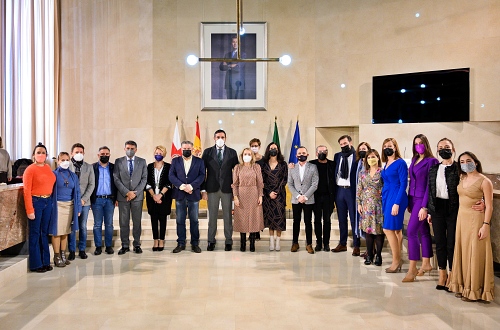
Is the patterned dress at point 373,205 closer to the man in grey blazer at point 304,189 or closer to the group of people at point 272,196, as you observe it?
the group of people at point 272,196

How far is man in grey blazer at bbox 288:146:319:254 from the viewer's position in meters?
7.04

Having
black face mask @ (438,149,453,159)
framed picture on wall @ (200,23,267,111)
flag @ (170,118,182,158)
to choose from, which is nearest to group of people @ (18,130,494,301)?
black face mask @ (438,149,453,159)

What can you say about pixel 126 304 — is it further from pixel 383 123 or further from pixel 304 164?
pixel 383 123

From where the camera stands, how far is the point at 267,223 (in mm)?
7199

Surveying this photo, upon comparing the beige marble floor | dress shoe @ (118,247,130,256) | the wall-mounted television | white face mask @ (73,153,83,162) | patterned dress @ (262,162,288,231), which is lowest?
the beige marble floor

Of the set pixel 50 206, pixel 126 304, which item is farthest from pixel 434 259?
pixel 50 206

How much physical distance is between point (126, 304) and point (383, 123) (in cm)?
586

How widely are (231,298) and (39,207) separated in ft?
8.55

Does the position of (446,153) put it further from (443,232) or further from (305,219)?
(305,219)

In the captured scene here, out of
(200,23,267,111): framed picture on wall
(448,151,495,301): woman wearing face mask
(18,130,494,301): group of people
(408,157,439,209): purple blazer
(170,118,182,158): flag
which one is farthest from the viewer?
(200,23,267,111): framed picture on wall

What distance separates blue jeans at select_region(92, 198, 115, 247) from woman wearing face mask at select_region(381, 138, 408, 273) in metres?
3.60

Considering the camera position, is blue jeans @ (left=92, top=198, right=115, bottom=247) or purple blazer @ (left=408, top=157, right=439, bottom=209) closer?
purple blazer @ (left=408, top=157, right=439, bottom=209)

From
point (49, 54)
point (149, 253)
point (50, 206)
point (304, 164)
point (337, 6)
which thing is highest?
point (337, 6)

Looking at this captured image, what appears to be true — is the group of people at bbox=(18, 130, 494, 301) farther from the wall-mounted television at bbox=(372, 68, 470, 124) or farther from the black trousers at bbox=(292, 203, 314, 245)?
the wall-mounted television at bbox=(372, 68, 470, 124)
